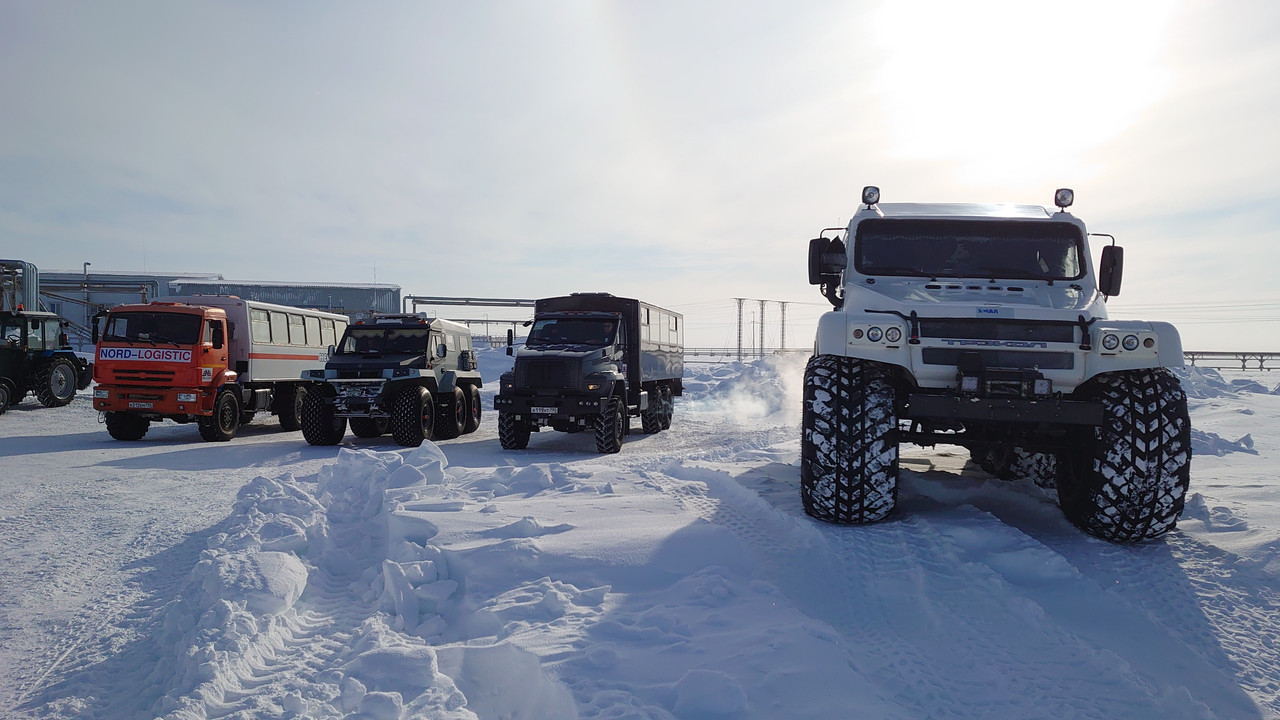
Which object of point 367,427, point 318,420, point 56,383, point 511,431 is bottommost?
point 367,427

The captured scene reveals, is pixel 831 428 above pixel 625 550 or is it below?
above

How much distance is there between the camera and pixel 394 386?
1266 centimetres

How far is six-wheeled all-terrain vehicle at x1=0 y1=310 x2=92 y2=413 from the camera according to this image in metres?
18.0

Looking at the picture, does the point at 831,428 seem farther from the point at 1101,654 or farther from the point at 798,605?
the point at 1101,654

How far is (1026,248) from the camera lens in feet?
20.3

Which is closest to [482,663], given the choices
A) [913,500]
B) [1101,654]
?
[1101,654]

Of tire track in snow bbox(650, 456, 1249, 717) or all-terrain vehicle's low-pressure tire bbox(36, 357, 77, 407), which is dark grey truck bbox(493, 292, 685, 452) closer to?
tire track in snow bbox(650, 456, 1249, 717)

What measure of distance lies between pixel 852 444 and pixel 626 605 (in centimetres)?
209

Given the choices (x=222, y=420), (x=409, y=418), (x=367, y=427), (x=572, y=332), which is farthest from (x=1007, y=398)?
(x=222, y=420)

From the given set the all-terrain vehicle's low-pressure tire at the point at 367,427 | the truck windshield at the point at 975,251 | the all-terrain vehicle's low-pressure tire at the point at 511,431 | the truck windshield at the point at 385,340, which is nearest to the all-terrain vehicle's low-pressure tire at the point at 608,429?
the all-terrain vehicle's low-pressure tire at the point at 511,431

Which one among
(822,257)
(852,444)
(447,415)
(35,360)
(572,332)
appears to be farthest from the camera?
(35,360)

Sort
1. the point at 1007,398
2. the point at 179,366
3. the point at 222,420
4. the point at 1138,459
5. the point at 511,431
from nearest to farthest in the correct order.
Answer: the point at 1138,459, the point at 1007,398, the point at 511,431, the point at 179,366, the point at 222,420

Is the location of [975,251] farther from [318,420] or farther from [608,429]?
[318,420]

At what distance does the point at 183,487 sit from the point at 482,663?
6.93 m
